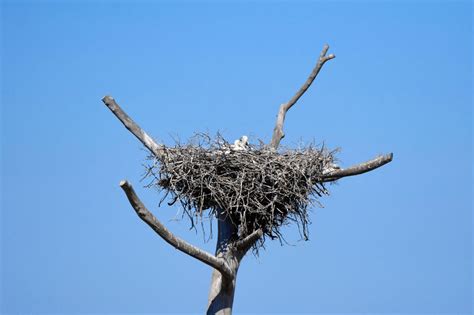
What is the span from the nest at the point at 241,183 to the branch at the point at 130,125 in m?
0.18

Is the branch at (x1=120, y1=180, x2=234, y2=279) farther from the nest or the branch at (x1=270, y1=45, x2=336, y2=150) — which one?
the branch at (x1=270, y1=45, x2=336, y2=150)

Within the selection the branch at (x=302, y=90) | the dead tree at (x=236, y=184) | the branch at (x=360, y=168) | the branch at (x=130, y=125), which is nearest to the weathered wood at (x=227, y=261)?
the dead tree at (x=236, y=184)

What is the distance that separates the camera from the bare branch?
30.1ft

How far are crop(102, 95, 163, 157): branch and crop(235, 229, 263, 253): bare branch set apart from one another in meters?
1.44

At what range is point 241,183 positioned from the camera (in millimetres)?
9570

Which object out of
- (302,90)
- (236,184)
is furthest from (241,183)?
(302,90)

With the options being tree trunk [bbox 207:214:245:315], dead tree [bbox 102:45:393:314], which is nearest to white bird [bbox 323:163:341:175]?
dead tree [bbox 102:45:393:314]

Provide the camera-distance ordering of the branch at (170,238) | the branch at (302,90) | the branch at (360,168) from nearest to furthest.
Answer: the branch at (170,238) → the branch at (360,168) → the branch at (302,90)

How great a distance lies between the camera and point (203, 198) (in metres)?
9.45

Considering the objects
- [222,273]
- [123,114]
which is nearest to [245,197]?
[222,273]

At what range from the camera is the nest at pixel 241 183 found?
31.4ft

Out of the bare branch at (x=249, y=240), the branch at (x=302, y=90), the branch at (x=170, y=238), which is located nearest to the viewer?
the branch at (x=170, y=238)

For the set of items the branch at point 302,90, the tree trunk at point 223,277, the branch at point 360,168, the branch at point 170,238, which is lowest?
the branch at point 170,238

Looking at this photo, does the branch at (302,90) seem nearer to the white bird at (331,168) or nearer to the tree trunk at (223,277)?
the white bird at (331,168)
